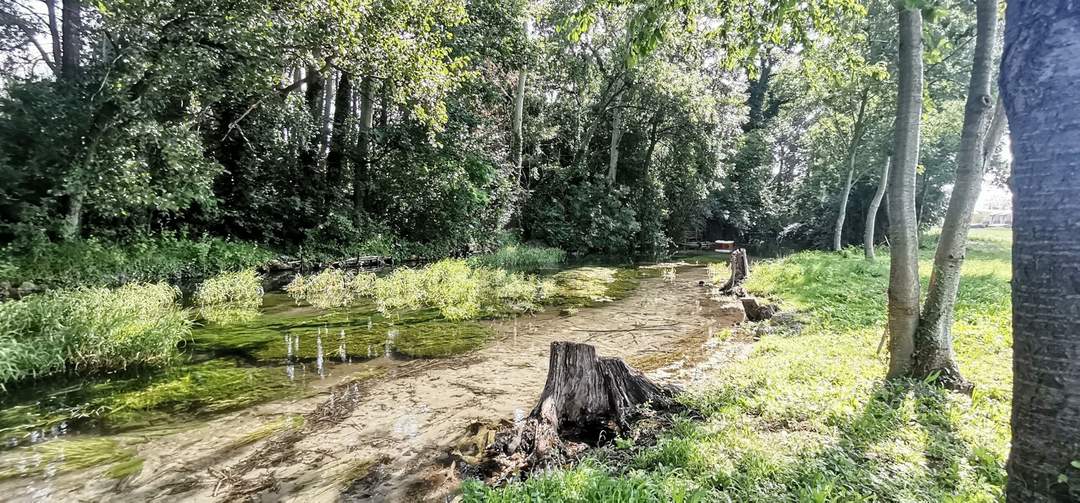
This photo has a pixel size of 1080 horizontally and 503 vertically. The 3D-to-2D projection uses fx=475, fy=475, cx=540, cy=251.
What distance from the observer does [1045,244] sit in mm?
1870

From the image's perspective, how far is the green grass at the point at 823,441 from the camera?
9.61 ft

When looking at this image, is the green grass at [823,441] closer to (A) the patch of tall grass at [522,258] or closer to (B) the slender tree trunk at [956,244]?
(B) the slender tree trunk at [956,244]

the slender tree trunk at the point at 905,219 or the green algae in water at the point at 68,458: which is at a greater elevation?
the slender tree trunk at the point at 905,219

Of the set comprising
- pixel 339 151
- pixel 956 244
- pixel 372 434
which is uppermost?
pixel 339 151

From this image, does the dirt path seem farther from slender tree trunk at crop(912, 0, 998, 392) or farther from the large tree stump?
slender tree trunk at crop(912, 0, 998, 392)

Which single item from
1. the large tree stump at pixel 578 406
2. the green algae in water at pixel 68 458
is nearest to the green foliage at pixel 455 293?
the large tree stump at pixel 578 406

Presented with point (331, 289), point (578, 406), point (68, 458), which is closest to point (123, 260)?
point (331, 289)

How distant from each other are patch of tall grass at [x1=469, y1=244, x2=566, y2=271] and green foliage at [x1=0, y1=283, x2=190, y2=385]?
1211cm

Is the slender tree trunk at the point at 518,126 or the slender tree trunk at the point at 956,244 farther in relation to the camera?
the slender tree trunk at the point at 518,126

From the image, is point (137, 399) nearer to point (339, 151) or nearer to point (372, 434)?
point (372, 434)

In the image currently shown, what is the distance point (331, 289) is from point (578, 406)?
1015 cm

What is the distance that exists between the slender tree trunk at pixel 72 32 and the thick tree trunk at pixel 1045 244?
18623 mm

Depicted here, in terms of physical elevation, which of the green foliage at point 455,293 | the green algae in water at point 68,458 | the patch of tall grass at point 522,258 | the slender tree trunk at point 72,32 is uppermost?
the slender tree trunk at point 72,32

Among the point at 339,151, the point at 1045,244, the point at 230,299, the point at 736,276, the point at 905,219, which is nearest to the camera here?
the point at 1045,244
